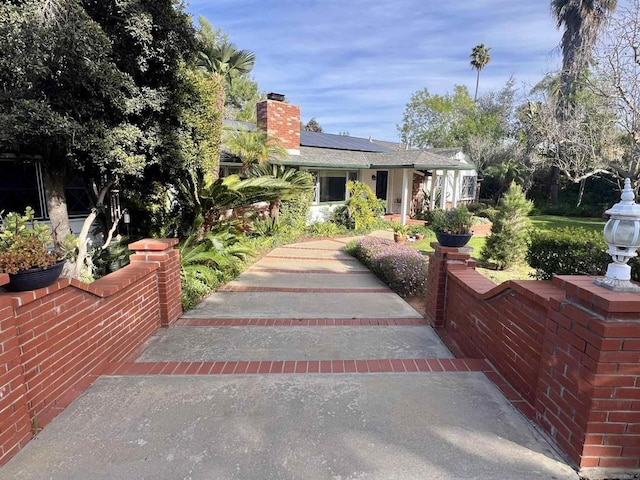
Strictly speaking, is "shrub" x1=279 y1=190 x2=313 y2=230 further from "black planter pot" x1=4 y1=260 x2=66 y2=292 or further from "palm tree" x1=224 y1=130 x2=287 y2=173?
"black planter pot" x1=4 y1=260 x2=66 y2=292

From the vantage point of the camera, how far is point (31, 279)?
91.3 inches

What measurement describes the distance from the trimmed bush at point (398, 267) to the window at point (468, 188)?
14.7 meters

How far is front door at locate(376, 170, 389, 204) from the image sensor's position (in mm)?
17562

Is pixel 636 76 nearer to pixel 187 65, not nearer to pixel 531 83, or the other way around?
pixel 531 83

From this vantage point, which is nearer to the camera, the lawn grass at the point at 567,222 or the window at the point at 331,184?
the window at the point at 331,184

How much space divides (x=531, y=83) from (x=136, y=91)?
14.7m

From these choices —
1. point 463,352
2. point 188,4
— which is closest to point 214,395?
point 463,352

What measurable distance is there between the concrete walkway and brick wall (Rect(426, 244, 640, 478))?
18cm

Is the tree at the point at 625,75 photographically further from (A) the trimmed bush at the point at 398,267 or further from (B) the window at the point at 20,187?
(B) the window at the point at 20,187

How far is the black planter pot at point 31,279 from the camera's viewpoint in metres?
2.26

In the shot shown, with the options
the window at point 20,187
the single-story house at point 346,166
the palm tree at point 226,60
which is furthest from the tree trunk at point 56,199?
the palm tree at point 226,60

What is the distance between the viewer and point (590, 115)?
11.0 m

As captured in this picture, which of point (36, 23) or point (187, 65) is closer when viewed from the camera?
point (36, 23)

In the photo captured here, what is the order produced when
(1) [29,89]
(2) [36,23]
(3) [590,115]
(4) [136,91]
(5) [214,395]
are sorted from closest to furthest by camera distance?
(5) [214,395], (2) [36,23], (1) [29,89], (4) [136,91], (3) [590,115]
